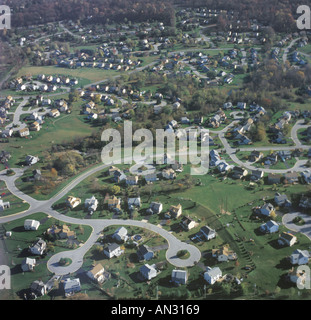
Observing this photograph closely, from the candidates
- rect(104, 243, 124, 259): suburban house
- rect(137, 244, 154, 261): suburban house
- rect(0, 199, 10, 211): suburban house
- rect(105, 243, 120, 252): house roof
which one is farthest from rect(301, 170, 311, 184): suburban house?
rect(0, 199, 10, 211): suburban house

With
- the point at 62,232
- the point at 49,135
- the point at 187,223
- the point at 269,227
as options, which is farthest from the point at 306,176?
the point at 49,135

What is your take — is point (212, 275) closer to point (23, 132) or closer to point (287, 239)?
point (287, 239)

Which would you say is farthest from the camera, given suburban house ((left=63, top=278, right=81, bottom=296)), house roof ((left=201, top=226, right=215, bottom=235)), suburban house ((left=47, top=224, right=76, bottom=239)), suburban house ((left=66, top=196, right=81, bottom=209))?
suburban house ((left=66, top=196, right=81, bottom=209))

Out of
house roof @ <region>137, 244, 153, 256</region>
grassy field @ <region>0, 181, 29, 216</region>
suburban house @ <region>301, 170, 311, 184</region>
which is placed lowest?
grassy field @ <region>0, 181, 29, 216</region>

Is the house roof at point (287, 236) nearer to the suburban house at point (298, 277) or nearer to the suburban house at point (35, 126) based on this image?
the suburban house at point (298, 277)

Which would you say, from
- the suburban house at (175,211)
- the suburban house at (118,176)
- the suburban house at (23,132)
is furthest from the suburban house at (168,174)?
the suburban house at (23,132)

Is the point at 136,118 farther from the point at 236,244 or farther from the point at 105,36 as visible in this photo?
the point at 105,36

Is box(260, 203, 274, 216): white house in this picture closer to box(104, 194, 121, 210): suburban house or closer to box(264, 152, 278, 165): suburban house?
box(264, 152, 278, 165): suburban house
